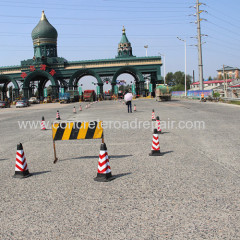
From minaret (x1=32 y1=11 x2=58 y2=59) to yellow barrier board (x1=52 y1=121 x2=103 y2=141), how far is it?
75195mm

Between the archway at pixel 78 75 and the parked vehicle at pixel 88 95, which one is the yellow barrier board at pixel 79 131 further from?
the archway at pixel 78 75

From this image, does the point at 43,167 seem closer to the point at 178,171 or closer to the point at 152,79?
the point at 178,171

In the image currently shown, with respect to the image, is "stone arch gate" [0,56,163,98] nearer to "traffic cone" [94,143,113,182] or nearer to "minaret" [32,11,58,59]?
"minaret" [32,11,58,59]

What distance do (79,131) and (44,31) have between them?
78049mm

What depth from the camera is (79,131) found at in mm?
8547

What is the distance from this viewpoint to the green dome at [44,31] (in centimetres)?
8075

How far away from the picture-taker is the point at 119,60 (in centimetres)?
7431

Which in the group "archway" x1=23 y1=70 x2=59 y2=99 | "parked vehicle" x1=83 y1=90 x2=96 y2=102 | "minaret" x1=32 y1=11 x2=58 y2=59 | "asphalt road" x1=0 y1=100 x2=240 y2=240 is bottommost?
"asphalt road" x1=0 y1=100 x2=240 y2=240

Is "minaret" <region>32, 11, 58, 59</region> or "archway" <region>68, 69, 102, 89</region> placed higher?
"minaret" <region>32, 11, 58, 59</region>

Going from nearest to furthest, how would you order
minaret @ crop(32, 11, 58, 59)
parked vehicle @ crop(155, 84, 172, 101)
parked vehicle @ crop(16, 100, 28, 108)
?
parked vehicle @ crop(155, 84, 172, 101), parked vehicle @ crop(16, 100, 28, 108), minaret @ crop(32, 11, 58, 59)

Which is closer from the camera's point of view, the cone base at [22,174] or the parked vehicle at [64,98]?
the cone base at [22,174]

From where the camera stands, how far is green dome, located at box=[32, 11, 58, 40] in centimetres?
8075

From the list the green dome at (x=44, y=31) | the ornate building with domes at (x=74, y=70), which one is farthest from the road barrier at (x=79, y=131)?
the green dome at (x=44, y=31)

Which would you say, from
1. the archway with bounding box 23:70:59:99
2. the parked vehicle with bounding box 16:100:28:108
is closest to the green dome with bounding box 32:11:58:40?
the archway with bounding box 23:70:59:99
